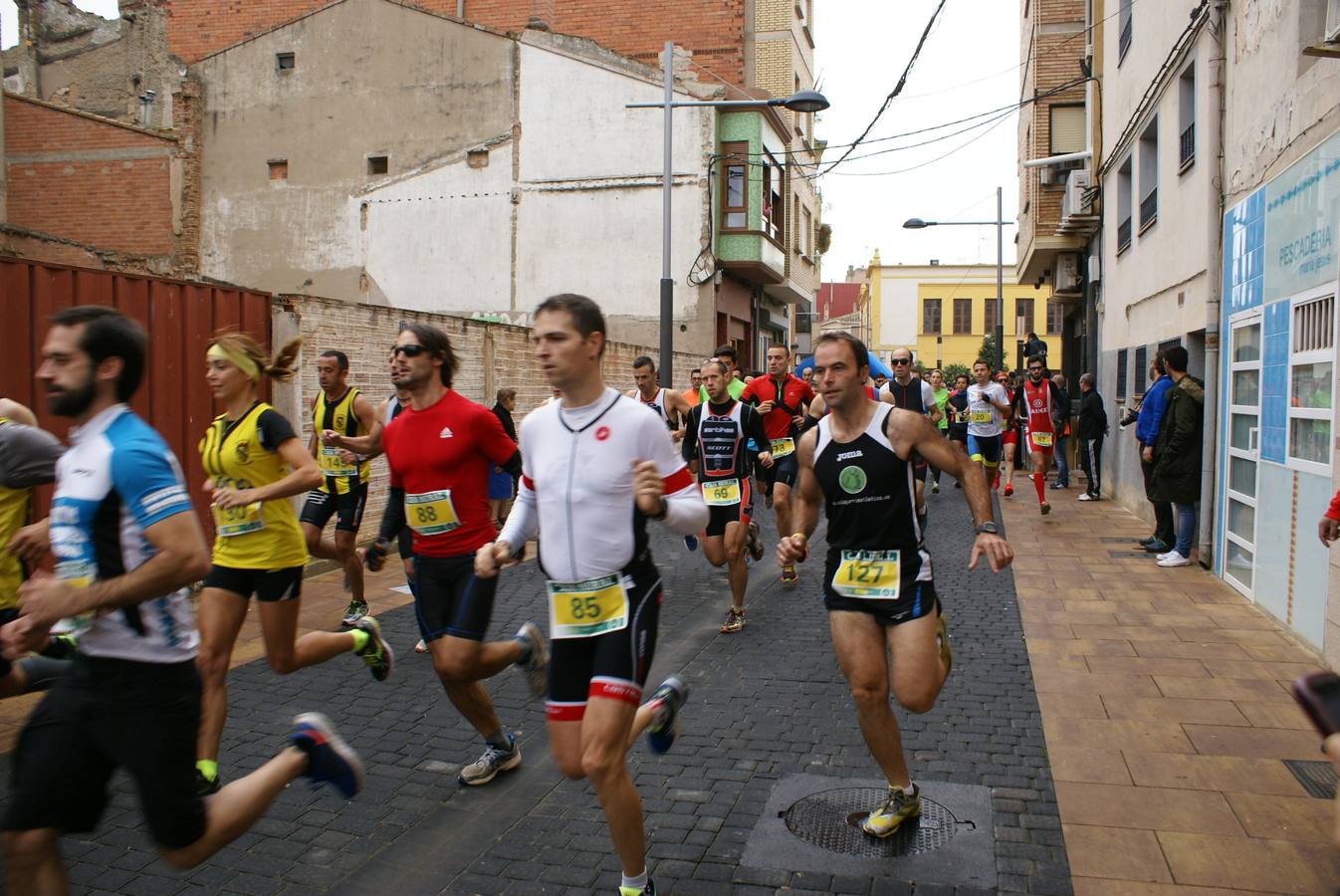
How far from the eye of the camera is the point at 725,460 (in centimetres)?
834

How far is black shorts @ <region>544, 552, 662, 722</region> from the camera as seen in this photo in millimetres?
3617

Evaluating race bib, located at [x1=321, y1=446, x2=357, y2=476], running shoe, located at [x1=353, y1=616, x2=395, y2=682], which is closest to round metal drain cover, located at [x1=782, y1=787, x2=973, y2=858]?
running shoe, located at [x1=353, y1=616, x2=395, y2=682]

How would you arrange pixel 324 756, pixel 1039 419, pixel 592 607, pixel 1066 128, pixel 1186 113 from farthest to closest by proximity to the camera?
pixel 1066 128
pixel 1039 419
pixel 1186 113
pixel 592 607
pixel 324 756

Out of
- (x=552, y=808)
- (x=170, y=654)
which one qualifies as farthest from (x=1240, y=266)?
(x=170, y=654)

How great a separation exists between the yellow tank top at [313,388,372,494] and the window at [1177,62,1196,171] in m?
9.31

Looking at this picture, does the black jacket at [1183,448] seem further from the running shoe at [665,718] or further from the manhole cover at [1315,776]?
the running shoe at [665,718]

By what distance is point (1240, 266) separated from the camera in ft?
30.0

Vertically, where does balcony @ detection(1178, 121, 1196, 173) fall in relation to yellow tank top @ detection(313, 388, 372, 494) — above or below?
above

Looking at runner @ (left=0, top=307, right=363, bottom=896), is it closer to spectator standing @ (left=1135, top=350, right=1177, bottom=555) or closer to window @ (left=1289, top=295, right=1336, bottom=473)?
window @ (left=1289, top=295, right=1336, bottom=473)

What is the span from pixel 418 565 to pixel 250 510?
79 cm

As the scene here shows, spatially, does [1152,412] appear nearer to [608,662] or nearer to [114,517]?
[608,662]

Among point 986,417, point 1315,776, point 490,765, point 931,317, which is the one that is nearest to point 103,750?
point 490,765

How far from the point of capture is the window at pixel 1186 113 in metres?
11.9

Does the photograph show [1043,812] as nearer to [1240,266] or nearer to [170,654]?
[170,654]
